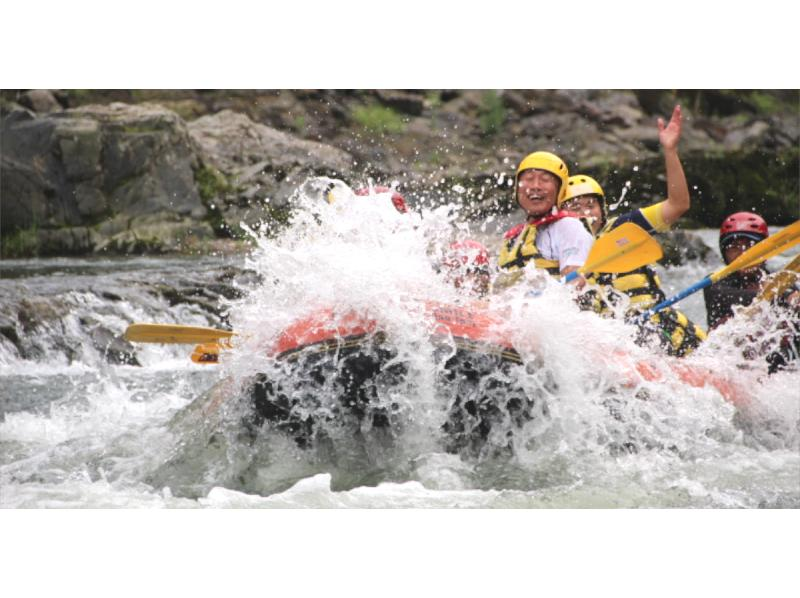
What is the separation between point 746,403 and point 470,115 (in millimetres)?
8489

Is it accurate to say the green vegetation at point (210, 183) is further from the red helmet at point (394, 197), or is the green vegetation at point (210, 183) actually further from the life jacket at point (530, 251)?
the life jacket at point (530, 251)

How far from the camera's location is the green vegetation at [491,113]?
38.4ft

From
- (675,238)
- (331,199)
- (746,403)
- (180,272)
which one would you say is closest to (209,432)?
(331,199)

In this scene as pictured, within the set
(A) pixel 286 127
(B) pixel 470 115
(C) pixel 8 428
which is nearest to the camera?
(C) pixel 8 428

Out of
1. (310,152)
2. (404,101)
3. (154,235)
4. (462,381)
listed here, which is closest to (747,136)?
(404,101)

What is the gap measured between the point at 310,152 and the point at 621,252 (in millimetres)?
6311

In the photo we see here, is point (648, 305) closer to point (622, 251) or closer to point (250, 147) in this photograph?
point (622, 251)

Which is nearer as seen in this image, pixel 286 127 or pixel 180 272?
pixel 180 272

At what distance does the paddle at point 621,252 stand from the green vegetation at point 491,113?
8.14 meters

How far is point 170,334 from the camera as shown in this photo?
394 centimetres

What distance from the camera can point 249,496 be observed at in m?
3.10

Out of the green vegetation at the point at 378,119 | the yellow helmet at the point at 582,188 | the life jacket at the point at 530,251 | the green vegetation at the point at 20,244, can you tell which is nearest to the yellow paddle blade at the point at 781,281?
the yellow helmet at the point at 582,188
